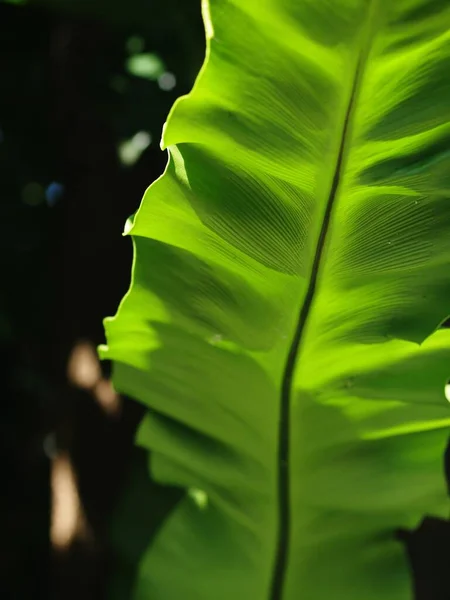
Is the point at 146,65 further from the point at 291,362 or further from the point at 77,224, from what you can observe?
the point at 291,362

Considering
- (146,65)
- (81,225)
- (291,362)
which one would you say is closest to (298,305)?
(291,362)

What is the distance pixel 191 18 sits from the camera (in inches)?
33.7

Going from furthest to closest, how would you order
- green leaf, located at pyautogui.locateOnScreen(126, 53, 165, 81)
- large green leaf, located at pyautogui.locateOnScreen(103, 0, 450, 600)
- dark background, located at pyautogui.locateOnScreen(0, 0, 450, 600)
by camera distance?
green leaf, located at pyautogui.locateOnScreen(126, 53, 165, 81), dark background, located at pyautogui.locateOnScreen(0, 0, 450, 600), large green leaf, located at pyautogui.locateOnScreen(103, 0, 450, 600)

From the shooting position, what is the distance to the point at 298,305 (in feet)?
1.35

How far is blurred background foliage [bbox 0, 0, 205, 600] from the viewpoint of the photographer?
0.87 m

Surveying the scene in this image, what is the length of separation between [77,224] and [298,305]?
2.07 ft

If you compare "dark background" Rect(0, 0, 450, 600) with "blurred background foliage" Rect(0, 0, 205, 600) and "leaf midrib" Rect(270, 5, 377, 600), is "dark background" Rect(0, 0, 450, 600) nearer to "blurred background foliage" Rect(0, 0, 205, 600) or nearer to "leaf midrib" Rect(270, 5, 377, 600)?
"blurred background foliage" Rect(0, 0, 205, 600)

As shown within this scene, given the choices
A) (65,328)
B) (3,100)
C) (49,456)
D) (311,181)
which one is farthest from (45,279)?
(311,181)

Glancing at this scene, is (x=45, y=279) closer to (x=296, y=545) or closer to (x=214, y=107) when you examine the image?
(x=296, y=545)

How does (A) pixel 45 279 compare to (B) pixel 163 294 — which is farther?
(A) pixel 45 279

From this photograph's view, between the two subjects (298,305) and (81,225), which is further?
(81,225)

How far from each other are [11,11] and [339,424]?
2.78 feet

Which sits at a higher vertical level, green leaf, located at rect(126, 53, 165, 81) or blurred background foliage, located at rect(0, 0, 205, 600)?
green leaf, located at rect(126, 53, 165, 81)

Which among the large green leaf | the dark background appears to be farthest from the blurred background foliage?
the large green leaf
